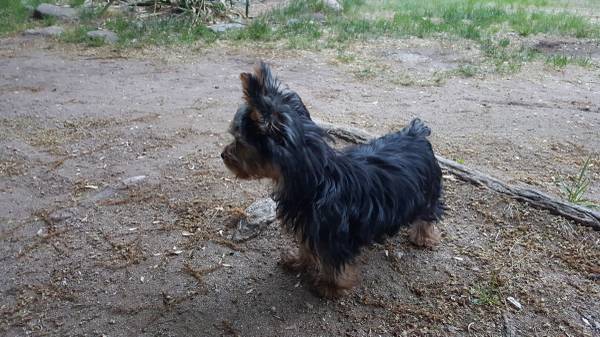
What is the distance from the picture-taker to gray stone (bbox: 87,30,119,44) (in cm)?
969

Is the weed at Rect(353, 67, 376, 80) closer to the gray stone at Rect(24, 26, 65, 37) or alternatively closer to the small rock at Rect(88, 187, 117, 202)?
the small rock at Rect(88, 187, 117, 202)

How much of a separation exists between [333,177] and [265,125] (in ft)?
1.95

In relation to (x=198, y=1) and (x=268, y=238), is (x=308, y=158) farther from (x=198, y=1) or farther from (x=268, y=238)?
(x=198, y=1)

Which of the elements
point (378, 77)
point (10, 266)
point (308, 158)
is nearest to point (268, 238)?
point (308, 158)

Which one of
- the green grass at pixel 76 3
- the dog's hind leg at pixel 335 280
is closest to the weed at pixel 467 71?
the dog's hind leg at pixel 335 280

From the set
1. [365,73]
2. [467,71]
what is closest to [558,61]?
[467,71]

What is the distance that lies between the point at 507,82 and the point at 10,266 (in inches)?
269

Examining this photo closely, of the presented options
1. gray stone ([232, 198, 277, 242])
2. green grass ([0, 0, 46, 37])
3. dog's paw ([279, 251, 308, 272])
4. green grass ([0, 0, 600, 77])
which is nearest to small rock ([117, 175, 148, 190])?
gray stone ([232, 198, 277, 242])

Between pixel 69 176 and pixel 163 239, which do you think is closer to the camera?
pixel 163 239

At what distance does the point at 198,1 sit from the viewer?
11.1 metres

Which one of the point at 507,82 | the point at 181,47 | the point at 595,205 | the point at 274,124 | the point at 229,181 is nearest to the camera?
the point at 274,124

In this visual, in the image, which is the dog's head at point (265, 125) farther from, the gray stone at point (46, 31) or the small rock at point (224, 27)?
the gray stone at point (46, 31)

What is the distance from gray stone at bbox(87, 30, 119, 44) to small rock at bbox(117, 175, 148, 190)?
5.76 metres

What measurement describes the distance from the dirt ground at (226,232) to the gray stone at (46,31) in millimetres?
3527
